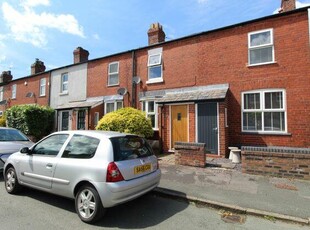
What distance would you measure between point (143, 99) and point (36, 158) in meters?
8.35

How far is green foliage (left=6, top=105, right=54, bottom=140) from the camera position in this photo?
15641 mm

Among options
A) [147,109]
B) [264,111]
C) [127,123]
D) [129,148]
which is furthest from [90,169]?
[147,109]

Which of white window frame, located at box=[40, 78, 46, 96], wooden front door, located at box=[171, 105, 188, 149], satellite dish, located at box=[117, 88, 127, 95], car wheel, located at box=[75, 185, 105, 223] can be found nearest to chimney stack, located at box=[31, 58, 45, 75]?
white window frame, located at box=[40, 78, 46, 96]

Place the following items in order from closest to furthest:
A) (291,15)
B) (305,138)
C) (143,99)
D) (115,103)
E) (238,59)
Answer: (305,138) < (291,15) < (238,59) < (143,99) < (115,103)

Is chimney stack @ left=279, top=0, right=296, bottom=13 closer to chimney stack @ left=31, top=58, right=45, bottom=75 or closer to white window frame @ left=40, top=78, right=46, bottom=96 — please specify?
white window frame @ left=40, top=78, right=46, bottom=96

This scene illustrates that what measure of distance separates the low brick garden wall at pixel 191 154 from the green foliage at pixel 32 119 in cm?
1205

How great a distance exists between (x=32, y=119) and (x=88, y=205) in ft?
45.9

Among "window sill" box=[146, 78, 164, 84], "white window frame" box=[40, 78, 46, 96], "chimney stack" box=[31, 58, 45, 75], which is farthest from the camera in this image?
"chimney stack" box=[31, 58, 45, 75]

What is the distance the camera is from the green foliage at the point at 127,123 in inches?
388

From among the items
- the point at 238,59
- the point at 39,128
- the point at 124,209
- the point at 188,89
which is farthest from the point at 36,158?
the point at 39,128

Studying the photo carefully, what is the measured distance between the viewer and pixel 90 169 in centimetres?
400

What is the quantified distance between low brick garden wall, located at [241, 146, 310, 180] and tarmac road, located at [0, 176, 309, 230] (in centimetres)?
289

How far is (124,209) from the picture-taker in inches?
176

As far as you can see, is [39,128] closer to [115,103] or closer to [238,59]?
[115,103]
